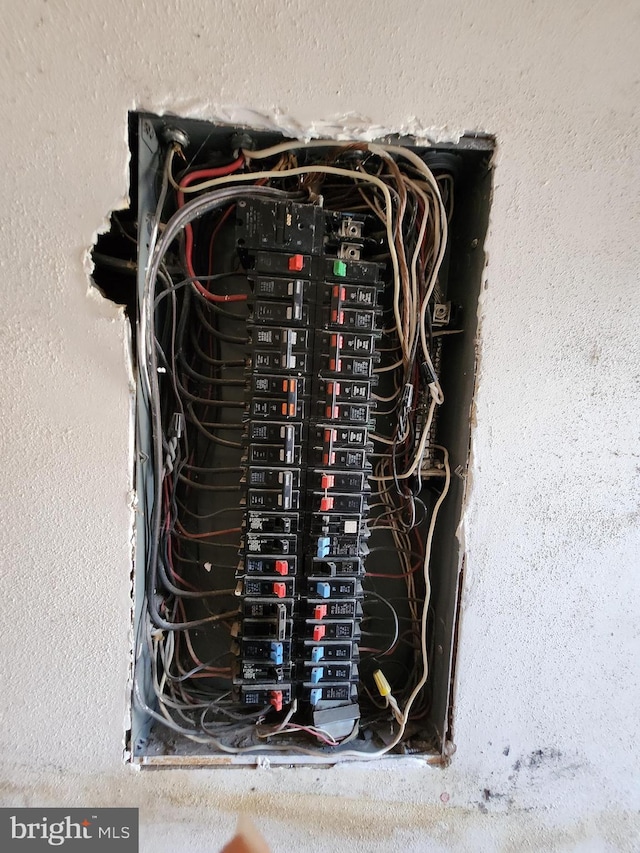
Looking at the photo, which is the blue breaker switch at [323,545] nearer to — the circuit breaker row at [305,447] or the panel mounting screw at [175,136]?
the circuit breaker row at [305,447]

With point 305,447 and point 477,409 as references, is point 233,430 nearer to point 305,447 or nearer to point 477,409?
point 305,447

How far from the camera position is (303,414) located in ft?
3.04

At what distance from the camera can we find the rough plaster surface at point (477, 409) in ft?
2.38

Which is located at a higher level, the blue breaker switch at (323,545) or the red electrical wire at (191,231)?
the red electrical wire at (191,231)

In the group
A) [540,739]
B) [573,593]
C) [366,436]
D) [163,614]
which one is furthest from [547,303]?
[163,614]

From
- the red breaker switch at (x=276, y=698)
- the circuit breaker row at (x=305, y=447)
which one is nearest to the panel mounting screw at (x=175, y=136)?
the circuit breaker row at (x=305, y=447)

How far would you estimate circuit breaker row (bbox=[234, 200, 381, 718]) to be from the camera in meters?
0.88

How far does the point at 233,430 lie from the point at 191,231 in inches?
18.0

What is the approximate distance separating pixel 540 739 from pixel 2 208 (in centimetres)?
149

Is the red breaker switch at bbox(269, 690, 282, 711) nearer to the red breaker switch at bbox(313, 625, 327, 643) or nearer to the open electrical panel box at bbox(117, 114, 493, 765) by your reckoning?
the open electrical panel box at bbox(117, 114, 493, 765)

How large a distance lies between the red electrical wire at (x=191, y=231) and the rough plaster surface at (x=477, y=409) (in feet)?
0.38

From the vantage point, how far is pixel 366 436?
93 cm

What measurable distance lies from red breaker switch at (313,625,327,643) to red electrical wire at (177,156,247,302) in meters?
0.76

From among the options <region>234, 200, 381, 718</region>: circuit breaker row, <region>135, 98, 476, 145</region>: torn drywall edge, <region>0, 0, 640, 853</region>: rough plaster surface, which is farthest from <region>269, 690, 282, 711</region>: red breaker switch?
<region>135, 98, 476, 145</region>: torn drywall edge
